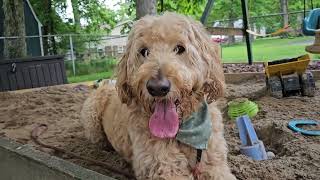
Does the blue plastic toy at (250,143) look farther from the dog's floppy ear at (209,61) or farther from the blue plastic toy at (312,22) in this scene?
the blue plastic toy at (312,22)

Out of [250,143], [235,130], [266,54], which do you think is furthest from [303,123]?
[266,54]

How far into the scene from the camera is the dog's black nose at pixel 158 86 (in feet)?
8.07

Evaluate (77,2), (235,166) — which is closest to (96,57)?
(77,2)

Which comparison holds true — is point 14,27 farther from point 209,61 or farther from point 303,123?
point 209,61

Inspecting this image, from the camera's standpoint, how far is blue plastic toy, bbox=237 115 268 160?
3584 mm

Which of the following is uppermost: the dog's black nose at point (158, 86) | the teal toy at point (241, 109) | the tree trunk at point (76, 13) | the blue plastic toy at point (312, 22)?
the tree trunk at point (76, 13)

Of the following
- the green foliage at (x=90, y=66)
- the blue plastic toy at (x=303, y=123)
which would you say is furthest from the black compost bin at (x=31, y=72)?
the green foliage at (x=90, y=66)

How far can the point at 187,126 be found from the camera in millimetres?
2906

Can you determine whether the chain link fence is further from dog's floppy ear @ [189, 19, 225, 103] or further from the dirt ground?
dog's floppy ear @ [189, 19, 225, 103]

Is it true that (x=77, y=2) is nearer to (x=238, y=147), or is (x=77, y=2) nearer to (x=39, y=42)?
(x=39, y=42)

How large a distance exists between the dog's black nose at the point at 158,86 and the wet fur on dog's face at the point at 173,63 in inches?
1.1

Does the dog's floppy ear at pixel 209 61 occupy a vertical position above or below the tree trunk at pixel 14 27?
below

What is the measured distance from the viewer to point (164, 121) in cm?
271

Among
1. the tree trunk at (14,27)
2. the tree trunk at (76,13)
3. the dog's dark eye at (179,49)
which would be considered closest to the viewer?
the dog's dark eye at (179,49)
